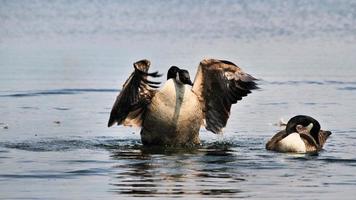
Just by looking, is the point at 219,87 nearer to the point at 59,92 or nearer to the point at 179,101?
the point at 179,101

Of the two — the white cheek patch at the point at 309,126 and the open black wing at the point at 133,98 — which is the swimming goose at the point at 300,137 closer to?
the white cheek patch at the point at 309,126

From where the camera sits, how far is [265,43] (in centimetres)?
2819

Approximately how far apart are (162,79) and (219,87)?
5205 mm

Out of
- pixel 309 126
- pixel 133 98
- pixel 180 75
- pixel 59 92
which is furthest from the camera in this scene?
pixel 59 92

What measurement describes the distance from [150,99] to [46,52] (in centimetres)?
1089

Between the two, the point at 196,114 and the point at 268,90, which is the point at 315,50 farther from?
the point at 196,114

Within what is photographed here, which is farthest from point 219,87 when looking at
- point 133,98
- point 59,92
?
point 59,92

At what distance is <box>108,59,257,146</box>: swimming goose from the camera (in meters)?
15.8

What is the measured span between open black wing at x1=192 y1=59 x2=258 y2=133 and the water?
32cm

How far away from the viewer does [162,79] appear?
850 inches

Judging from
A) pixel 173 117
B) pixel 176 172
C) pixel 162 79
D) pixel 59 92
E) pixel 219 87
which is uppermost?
pixel 219 87

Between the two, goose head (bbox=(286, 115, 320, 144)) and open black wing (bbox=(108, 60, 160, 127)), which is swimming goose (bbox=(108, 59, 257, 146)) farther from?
goose head (bbox=(286, 115, 320, 144))

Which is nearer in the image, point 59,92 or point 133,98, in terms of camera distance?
point 133,98

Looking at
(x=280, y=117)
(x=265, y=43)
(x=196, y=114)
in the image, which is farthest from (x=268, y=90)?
(x=265, y=43)
